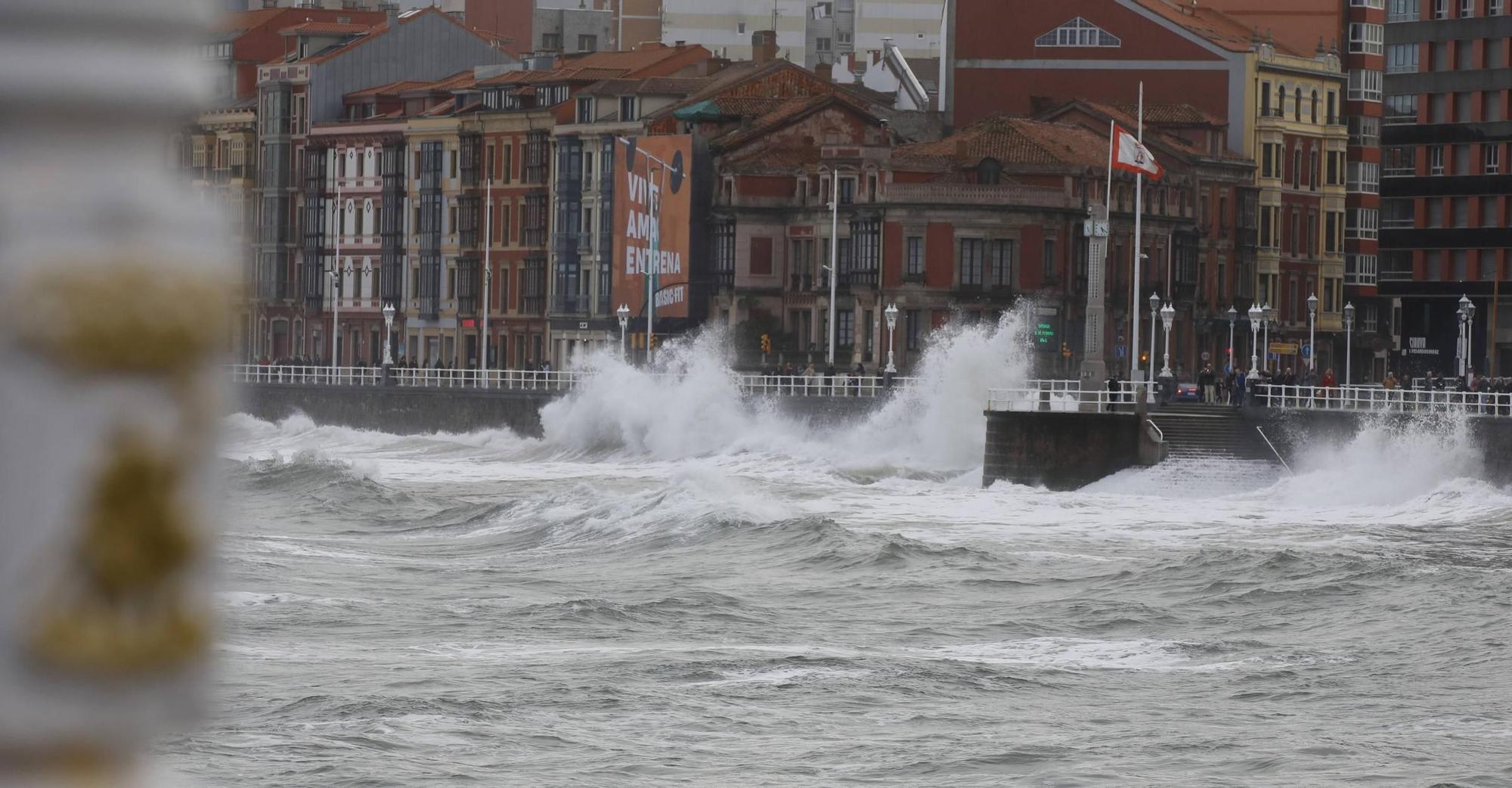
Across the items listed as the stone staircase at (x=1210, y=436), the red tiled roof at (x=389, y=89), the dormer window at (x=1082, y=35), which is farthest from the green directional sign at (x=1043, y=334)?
the red tiled roof at (x=389, y=89)

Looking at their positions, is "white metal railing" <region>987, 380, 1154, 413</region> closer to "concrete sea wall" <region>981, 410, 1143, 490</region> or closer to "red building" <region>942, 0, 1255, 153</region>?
"concrete sea wall" <region>981, 410, 1143, 490</region>

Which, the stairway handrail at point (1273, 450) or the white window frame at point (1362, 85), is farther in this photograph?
the white window frame at point (1362, 85)

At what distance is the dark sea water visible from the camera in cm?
2255

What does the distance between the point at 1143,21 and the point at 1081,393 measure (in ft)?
139

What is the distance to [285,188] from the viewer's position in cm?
12569

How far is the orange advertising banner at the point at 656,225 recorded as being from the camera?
101562 millimetres

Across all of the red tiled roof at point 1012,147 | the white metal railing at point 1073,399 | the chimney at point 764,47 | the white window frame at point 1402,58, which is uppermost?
the chimney at point 764,47

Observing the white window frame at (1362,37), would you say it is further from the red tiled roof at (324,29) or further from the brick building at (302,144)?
the red tiled roof at (324,29)

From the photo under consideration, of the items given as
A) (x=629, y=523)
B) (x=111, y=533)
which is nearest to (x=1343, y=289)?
(x=629, y=523)

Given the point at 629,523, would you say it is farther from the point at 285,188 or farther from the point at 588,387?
the point at 285,188

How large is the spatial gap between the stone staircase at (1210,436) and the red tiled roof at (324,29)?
72.6m

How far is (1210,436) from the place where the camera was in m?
61.4

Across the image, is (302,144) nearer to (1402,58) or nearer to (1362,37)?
(1362,37)

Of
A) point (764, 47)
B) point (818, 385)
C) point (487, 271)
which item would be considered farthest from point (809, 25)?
point (818, 385)
